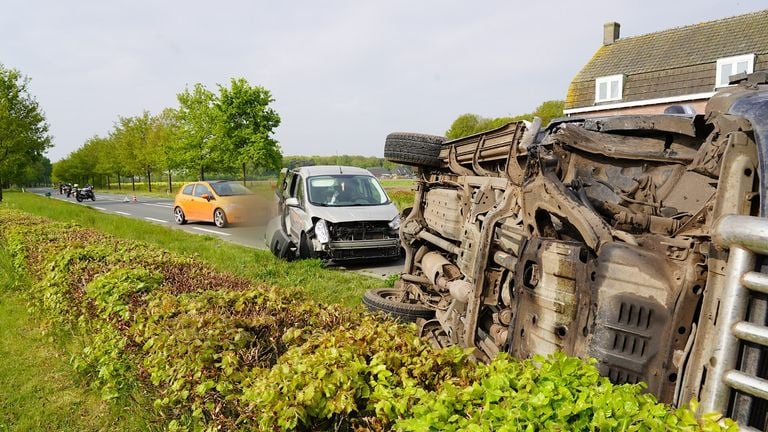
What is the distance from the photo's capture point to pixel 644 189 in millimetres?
2836

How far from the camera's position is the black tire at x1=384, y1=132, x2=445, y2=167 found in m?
Result: 5.53

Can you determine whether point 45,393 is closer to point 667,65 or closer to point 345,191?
point 345,191

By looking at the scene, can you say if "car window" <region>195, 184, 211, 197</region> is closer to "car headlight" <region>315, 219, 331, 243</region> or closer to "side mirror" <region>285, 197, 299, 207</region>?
"side mirror" <region>285, 197, 299, 207</region>

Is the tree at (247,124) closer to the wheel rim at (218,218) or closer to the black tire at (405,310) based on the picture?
the wheel rim at (218,218)

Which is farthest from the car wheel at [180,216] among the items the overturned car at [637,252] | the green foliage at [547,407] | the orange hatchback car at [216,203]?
the green foliage at [547,407]

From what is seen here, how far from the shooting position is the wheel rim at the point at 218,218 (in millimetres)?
16203

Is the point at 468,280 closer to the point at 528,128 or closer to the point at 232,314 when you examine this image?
the point at 528,128

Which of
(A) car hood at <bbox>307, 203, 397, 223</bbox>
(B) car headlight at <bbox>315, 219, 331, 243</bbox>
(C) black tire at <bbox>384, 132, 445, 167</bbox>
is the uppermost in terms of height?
(C) black tire at <bbox>384, 132, 445, 167</bbox>

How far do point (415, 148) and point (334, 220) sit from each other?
349 cm

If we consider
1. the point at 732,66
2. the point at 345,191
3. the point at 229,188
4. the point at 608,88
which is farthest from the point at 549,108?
the point at 345,191

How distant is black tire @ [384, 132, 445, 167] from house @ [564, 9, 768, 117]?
1653 centimetres

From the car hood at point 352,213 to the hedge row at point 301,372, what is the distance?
4.53 m

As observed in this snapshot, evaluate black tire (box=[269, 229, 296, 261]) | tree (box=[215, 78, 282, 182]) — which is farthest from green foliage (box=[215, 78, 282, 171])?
black tire (box=[269, 229, 296, 261])

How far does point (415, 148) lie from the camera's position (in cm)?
555
